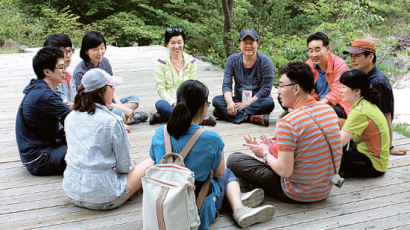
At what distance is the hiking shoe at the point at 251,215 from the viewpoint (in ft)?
7.47

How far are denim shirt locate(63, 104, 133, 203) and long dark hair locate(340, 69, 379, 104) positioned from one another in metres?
1.65

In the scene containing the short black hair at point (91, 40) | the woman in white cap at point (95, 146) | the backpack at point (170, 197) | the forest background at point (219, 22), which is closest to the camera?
the backpack at point (170, 197)

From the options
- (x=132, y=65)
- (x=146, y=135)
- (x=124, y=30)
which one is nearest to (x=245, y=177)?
(x=146, y=135)

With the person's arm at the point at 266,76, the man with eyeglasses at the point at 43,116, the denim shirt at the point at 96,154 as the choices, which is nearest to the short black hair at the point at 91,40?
the man with eyeglasses at the point at 43,116

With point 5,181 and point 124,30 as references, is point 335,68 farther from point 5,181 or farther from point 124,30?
point 124,30

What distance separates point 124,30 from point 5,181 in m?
8.86

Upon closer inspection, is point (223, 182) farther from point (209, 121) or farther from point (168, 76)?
point (168, 76)

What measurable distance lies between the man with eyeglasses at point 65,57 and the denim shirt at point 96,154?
1.15 m

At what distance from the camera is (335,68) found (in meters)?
3.73

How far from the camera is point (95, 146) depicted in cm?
230

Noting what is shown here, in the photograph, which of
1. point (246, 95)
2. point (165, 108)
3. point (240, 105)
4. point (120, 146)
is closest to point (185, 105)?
point (120, 146)

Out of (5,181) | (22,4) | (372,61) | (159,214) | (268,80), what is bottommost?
(5,181)

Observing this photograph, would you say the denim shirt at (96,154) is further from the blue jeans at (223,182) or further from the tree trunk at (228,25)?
the tree trunk at (228,25)

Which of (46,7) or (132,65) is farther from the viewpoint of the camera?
(46,7)
